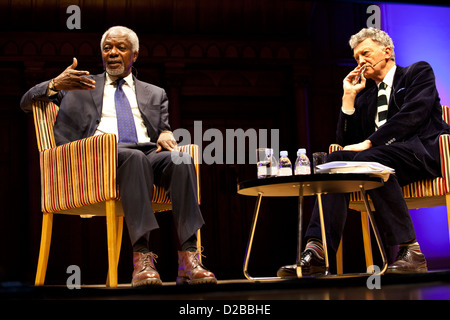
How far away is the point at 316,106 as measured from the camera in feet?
15.8

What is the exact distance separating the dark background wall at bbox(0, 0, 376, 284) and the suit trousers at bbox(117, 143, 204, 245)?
2246 millimetres

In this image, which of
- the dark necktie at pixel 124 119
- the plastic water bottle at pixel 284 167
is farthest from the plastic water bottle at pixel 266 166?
the dark necktie at pixel 124 119

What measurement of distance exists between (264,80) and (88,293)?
3455 millimetres

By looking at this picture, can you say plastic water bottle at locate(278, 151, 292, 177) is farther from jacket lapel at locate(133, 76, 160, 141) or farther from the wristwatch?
the wristwatch

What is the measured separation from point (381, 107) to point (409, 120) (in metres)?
0.24

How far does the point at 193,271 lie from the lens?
201 centimetres

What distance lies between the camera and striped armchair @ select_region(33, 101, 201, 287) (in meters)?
2.22

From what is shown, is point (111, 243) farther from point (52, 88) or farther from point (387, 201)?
point (387, 201)

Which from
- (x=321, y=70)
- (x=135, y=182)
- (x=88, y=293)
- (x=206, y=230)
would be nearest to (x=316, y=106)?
(x=321, y=70)

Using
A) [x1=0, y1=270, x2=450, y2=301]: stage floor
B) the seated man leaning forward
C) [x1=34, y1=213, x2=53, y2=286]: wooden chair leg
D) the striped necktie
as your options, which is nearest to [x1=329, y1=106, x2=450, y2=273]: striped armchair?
the seated man leaning forward

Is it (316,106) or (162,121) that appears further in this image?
(316,106)

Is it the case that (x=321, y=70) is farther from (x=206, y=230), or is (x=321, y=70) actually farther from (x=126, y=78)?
(x=126, y=78)

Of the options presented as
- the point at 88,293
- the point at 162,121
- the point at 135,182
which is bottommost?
the point at 88,293

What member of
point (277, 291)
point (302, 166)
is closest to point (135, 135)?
point (302, 166)
